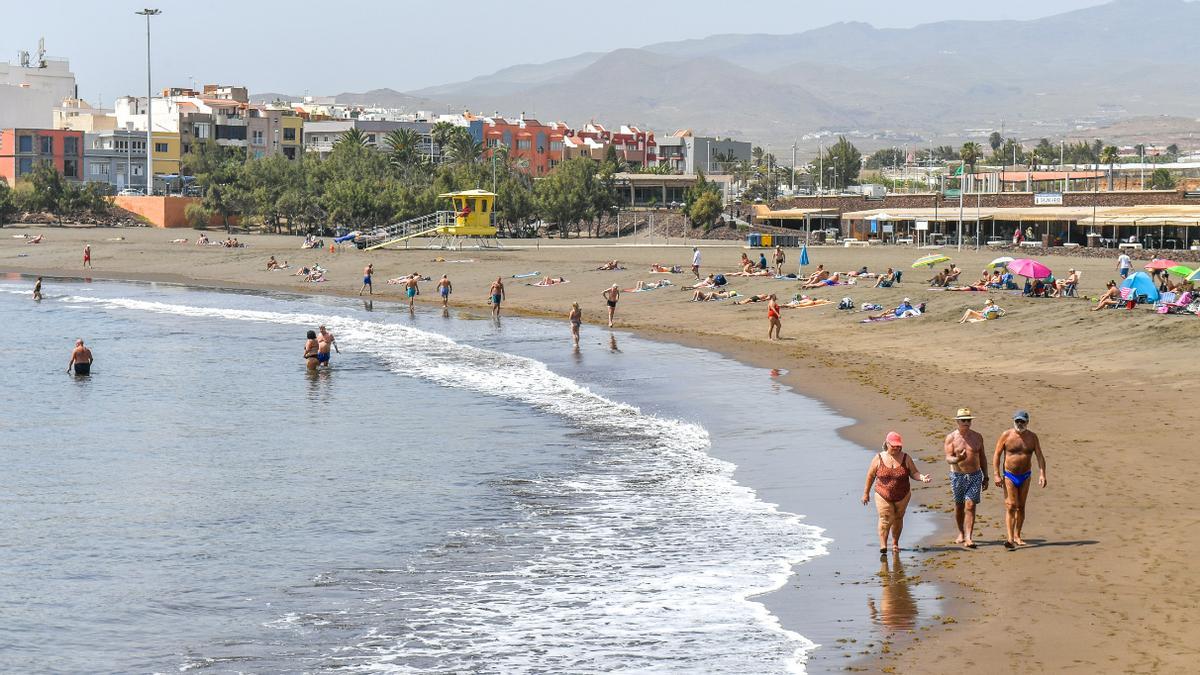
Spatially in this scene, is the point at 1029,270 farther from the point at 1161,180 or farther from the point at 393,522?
the point at 1161,180

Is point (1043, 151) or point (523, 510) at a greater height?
point (1043, 151)

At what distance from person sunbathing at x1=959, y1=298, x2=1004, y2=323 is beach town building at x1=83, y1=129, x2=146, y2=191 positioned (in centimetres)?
10094

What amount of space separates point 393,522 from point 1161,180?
88.3 meters

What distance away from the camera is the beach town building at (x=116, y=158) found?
12381 cm

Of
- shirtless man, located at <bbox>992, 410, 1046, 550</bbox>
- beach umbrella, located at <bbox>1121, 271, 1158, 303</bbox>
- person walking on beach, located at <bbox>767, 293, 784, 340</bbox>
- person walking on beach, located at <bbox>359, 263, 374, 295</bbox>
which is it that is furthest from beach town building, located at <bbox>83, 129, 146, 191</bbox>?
shirtless man, located at <bbox>992, 410, 1046, 550</bbox>

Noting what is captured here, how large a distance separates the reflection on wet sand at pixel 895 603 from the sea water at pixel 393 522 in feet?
3.28

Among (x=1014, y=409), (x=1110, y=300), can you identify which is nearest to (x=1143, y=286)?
(x=1110, y=300)

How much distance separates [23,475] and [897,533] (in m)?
13.9

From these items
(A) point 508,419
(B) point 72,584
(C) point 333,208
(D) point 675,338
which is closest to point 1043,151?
(C) point 333,208

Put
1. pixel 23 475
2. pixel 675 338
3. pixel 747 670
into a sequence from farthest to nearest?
pixel 675 338 < pixel 23 475 < pixel 747 670

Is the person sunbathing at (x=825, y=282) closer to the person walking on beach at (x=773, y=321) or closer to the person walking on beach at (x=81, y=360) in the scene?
the person walking on beach at (x=773, y=321)

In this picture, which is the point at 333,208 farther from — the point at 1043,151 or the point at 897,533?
the point at 1043,151

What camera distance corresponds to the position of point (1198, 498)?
637 inches

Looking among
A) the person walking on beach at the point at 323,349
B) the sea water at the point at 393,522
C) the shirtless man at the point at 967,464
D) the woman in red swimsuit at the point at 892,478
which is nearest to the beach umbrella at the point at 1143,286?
the sea water at the point at 393,522
